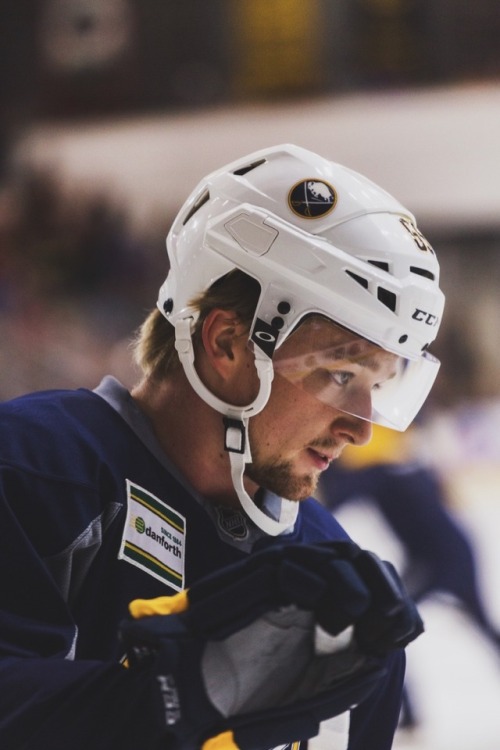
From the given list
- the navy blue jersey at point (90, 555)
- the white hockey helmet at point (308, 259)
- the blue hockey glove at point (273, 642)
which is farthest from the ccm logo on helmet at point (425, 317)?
the blue hockey glove at point (273, 642)

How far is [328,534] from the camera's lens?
1.75 meters

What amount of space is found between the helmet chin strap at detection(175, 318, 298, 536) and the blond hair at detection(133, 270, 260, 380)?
0.09ft

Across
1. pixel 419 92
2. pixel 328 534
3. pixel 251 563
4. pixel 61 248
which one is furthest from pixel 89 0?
pixel 251 563

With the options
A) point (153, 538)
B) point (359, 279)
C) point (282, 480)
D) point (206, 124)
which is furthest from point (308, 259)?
point (206, 124)

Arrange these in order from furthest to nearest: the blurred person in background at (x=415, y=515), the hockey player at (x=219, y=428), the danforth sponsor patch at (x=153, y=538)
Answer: the blurred person in background at (x=415, y=515)
the danforth sponsor patch at (x=153, y=538)
the hockey player at (x=219, y=428)

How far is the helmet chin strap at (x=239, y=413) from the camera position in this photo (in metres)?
1.52

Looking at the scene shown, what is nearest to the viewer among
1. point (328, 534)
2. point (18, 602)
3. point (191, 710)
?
point (191, 710)

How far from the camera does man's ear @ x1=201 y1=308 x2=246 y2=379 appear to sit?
1.56m

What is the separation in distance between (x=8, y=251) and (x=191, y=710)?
6.70 meters

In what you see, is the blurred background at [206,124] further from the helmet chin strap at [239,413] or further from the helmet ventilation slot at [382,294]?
the helmet ventilation slot at [382,294]

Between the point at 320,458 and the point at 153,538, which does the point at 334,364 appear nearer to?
the point at 320,458

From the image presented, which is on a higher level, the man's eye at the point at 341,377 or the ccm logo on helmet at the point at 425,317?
the ccm logo on helmet at the point at 425,317

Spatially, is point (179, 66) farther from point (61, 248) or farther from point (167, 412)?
point (167, 412)

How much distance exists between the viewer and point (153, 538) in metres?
1.44
